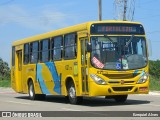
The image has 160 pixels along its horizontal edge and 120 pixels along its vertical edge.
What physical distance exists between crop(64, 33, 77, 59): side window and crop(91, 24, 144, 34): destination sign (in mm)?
1331

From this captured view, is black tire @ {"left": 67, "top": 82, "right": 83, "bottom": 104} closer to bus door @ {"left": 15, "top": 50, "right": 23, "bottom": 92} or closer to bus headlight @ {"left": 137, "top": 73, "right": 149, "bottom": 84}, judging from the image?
bus headlight @ {"left": 137, "top": 73, "right": 149, "bottom": 84}

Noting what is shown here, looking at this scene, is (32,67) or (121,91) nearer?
(121,91)

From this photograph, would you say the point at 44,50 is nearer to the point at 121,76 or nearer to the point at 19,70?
the point at 19,70

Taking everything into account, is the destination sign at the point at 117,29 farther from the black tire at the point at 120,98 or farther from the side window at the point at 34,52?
the side window at the point at 34,52

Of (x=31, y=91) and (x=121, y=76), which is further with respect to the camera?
(x=31, y=91)

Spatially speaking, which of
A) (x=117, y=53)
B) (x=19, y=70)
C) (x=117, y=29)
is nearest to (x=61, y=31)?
(x=117, y=29)

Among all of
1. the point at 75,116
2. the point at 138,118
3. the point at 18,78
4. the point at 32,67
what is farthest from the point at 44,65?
the point at 138,118

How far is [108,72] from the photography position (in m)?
18.5

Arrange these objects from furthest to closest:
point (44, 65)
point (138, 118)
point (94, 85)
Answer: point (44, 65) < point (94, 85) < point (138, 118)

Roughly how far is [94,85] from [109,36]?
200 cm

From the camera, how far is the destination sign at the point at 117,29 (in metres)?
18.9

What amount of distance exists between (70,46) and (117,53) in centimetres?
232

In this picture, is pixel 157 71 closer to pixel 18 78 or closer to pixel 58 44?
pixel 18 78

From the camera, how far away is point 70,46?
2017 cm
